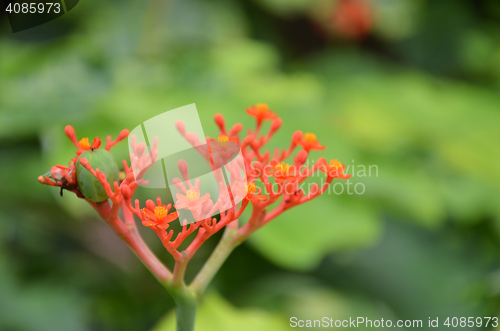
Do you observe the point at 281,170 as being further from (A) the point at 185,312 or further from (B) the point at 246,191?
(A) the point at 185,312

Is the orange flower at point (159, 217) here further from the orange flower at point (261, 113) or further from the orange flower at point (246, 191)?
the orange flower at point (261, 113)

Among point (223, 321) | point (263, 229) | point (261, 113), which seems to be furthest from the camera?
point (263, 229)

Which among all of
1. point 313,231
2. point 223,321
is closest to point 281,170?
point 223,321

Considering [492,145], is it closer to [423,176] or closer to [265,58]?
[423,176]

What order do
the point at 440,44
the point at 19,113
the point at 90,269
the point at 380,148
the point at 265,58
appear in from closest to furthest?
the point at 19,113 → the point at 90,269 → the point at 380,148 → the point at 265,58 → the point at 440,44

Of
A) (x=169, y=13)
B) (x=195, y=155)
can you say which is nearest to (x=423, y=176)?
(x=195, y=155)

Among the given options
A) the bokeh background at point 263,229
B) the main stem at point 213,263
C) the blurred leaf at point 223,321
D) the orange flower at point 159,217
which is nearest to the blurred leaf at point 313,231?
the bokeh background at point 263,229
